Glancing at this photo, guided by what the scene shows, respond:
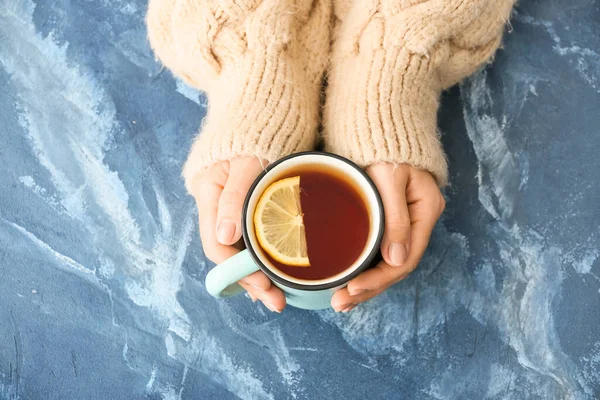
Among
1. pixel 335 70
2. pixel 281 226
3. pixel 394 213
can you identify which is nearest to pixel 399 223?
pixel 394 213

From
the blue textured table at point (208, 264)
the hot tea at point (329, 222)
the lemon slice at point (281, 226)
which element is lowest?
the blue textured table at point (208, 264)

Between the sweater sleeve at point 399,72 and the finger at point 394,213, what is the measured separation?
0.6 inches

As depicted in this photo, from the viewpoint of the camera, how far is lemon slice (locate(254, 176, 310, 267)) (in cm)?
53

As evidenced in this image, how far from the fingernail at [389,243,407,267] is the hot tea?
0.20ft

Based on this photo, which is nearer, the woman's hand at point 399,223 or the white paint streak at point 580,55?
the woman's hand at point 399,223

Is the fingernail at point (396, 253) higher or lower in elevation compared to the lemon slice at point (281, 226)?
lower

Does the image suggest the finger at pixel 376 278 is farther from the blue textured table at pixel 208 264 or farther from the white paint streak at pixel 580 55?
the white paint streak at pixel 580 55

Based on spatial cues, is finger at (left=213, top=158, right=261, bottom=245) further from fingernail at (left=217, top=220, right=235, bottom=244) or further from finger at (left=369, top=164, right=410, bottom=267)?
finger at (left=369, top=164, right=410, bottom=267)

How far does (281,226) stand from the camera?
531 millimetres

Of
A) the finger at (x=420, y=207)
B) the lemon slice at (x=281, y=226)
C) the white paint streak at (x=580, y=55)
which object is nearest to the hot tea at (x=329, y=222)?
the lemon slice at (x=281, y=226)

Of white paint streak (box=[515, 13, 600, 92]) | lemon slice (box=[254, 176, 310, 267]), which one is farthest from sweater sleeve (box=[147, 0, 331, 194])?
white paint streak (box=[515, 13, 600, 92])

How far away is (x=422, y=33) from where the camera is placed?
2.21ft

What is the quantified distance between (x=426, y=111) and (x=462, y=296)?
261mm

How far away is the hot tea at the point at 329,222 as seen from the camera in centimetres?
55
